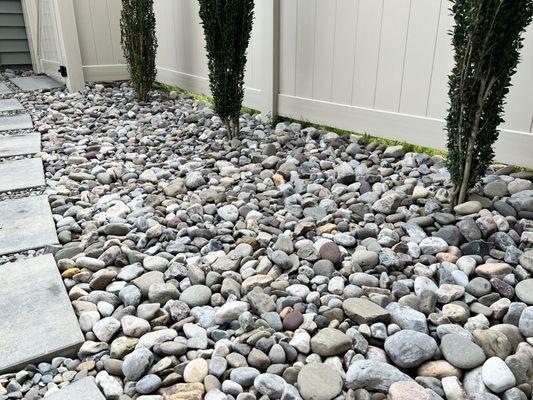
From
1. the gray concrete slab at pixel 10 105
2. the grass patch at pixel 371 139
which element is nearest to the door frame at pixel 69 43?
the gray concrete slab at pixel 10 105

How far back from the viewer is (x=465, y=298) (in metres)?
1.34

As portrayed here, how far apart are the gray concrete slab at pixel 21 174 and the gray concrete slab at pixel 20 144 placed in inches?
6.2

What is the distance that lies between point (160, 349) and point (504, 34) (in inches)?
60.8

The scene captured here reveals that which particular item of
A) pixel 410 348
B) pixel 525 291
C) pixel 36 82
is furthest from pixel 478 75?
pixel 36 82

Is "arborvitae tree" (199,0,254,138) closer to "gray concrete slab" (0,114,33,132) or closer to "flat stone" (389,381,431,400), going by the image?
"gray concrete slab" (0,114,33,132)

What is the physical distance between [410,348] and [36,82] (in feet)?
18.3

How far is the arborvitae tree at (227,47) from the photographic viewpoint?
2.72 metres

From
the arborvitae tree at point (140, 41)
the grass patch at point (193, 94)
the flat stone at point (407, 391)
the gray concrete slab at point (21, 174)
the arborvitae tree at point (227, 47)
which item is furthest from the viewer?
the arborvitae tree at point (140, 41)

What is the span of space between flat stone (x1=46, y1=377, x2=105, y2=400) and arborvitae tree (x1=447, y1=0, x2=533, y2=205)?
1531mm

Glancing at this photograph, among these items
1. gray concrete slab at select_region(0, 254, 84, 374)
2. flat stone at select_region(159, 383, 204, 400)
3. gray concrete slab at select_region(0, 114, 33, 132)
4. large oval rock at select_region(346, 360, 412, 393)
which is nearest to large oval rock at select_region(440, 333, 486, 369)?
large oval rock at select_region(346, 360, 412, 393)

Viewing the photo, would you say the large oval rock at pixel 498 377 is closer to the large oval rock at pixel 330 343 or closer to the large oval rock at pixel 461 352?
the large oval rock at pixel 461 352

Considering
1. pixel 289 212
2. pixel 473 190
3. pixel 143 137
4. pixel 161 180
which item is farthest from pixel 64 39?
pixel 473 190

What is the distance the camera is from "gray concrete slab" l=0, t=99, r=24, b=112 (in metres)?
3.99

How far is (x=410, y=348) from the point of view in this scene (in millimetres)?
1118
